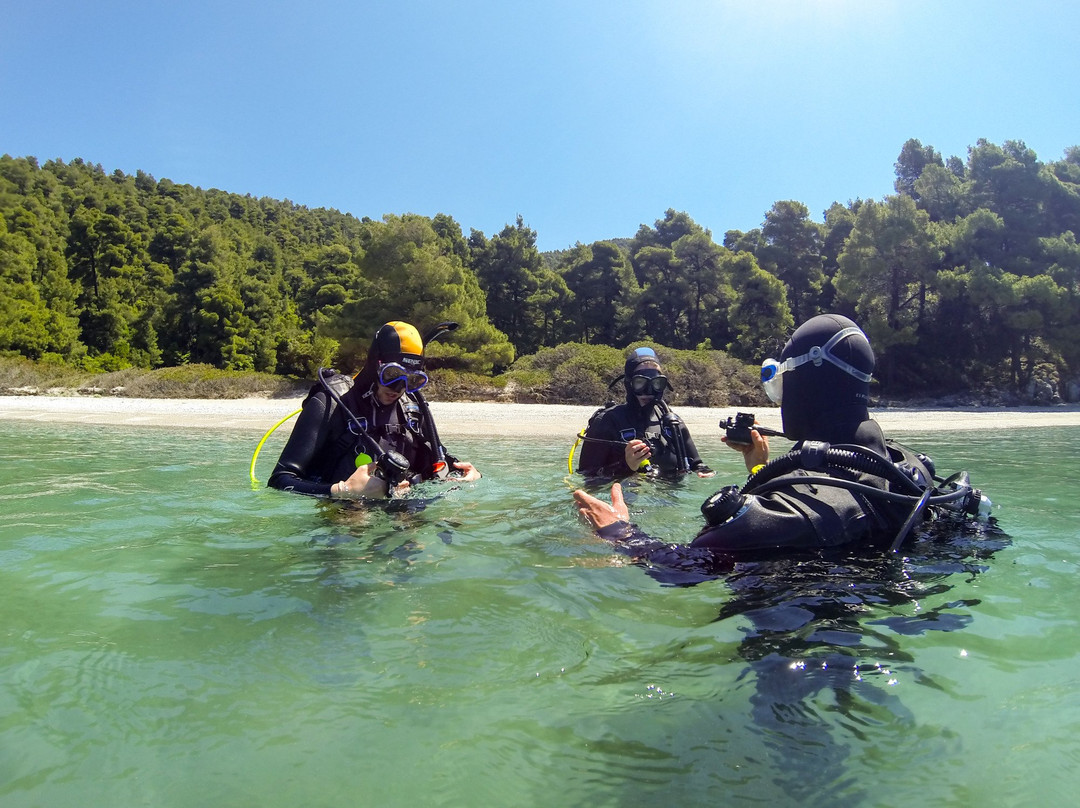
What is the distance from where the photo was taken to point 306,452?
4203 millimetres

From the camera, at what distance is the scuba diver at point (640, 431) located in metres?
5.80

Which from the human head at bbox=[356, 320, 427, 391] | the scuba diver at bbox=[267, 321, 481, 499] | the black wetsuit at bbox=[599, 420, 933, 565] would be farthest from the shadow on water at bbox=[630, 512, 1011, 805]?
the human head at bbox=[356, 320, 427, 391]

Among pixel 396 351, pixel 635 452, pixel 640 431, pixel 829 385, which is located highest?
pixel 396 351

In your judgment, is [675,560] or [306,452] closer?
[675,560]

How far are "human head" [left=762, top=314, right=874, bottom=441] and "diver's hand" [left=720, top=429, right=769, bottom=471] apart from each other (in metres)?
0.55

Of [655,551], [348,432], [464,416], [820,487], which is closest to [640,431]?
[348,432]

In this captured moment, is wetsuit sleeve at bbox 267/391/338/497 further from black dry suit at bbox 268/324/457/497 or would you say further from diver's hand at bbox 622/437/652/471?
diver's hand at bbox 622/437/652/471

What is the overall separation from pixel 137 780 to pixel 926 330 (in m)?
30.3

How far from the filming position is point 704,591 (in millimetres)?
2910

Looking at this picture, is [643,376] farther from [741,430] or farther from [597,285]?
[597,285]

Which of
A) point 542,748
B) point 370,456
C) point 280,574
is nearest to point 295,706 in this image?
point 542,748

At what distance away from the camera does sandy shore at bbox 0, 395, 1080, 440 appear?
14586 millimetres

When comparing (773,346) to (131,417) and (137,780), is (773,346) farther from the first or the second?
(137,780)

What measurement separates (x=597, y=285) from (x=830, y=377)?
33424mm
